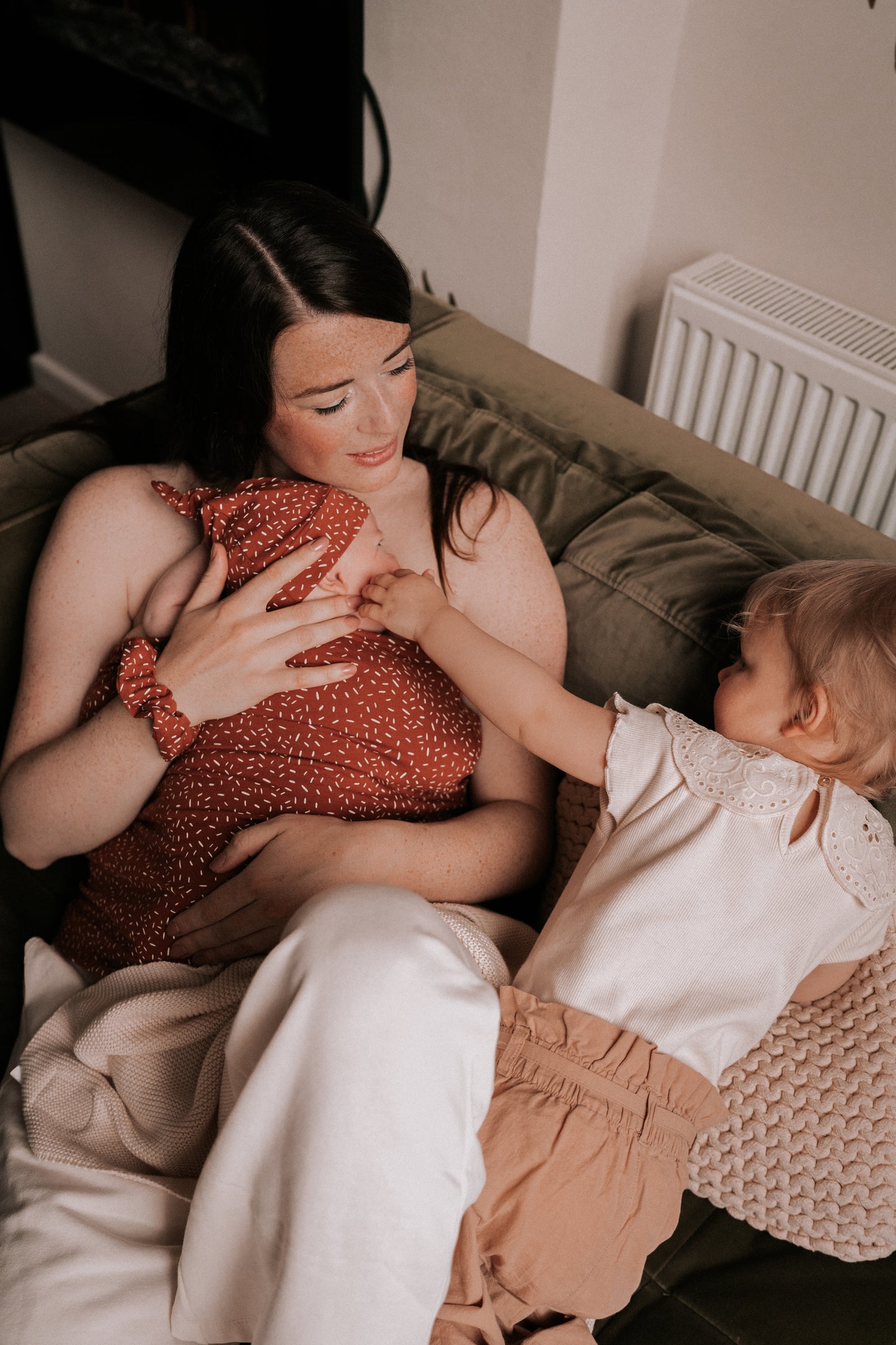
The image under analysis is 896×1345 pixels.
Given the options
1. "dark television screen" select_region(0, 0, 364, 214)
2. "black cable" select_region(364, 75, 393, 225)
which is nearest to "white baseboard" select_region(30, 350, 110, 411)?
"dark television screen" select_region(0, 0, 364, 214)

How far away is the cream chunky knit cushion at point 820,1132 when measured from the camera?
103cm

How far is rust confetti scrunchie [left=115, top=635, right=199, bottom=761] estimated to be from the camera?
3.76 ft

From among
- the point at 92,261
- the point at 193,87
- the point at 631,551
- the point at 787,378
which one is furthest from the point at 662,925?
the point at 92,261

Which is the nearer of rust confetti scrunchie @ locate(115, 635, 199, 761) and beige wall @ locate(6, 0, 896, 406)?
rust confetti scrunchie @ locate(115, 635, 199, 761)

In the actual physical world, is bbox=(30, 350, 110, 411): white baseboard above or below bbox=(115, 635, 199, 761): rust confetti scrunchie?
below

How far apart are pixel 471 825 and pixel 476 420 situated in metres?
0.61

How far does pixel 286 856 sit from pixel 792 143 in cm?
157

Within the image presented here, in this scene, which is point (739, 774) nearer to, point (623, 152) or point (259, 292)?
point (259, 292)

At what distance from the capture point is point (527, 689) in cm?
113

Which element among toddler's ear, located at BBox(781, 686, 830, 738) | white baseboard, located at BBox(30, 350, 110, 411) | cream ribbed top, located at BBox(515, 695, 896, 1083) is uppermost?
toddler's ear, located at BBox(781, 686, 830, 738)

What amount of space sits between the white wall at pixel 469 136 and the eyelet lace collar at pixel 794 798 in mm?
1270

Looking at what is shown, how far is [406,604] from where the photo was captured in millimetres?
1188

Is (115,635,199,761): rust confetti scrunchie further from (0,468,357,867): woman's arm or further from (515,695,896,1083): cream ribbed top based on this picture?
(515,695,896,1083): cream ribbed top

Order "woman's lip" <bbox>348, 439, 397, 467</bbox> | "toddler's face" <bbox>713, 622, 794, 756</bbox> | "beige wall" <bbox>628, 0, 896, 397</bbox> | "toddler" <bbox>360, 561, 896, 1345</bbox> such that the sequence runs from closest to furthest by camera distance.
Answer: "toddler" <bbox>360, 561, 896, 1345</bbox>, "toddler's face" <bbox>713, 622, 794, 756</bbox>, "woman's lip" <bbox>348, 439, 397, 467</bbox>, "beige wall" <bbox>628, 0, 896, 397</bbox>
